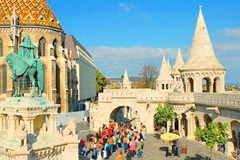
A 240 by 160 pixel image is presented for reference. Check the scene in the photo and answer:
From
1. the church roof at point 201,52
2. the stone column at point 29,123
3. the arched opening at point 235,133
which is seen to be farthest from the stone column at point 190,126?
the stone column at point 29,123

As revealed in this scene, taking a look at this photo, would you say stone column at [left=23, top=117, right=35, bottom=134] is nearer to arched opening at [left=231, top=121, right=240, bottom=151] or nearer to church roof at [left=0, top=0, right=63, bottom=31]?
arched opening at [left=231, top=121, right=240, bottom=151]

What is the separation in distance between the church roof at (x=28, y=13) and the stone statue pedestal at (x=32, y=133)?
23.8m

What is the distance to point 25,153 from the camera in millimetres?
7668

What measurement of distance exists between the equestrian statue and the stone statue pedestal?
0.65m

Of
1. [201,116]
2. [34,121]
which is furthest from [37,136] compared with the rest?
[201,116]

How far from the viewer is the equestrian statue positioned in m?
9.36

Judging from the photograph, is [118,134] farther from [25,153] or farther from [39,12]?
[39,12]

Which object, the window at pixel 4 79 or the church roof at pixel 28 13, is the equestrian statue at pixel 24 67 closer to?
the church roof at pixel 28 13

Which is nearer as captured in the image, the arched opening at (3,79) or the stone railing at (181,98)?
the stone railing at (181,98)

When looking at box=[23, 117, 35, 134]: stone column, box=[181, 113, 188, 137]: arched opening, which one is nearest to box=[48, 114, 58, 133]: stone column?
box=[23, 117, 35, 134]: stone column

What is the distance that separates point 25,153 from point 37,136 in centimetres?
119

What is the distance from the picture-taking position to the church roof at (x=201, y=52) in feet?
72.3

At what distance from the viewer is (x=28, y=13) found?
1237 inches

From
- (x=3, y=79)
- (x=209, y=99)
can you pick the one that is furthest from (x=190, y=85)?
(x=3, y=79)
